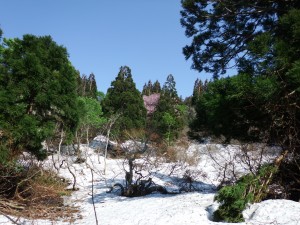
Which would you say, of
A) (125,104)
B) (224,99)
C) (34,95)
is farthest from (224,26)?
(125,104)

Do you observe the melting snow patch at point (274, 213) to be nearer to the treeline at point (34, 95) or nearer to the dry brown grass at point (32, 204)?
the dry brown grass at point (32, 204)

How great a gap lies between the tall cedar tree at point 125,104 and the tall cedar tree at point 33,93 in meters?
13.2

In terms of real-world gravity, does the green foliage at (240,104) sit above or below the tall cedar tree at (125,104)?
below

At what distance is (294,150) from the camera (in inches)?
231

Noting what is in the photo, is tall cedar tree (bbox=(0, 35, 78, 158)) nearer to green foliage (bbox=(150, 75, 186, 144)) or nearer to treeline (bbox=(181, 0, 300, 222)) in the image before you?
treeline (bbox=(181, 0, 300, 222))

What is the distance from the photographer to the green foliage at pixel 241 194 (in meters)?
5.25

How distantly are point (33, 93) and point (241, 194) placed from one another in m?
5.39

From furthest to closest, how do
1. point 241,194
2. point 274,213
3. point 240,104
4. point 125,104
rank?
point 125,104 → point 240,104 → point 241,194 → point 274,213

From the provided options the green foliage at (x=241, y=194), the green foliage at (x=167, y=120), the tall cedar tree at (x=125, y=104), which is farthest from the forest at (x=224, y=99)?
the green foliage at (x=167, y=120)

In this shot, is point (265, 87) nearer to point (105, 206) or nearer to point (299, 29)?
point (299, 29)

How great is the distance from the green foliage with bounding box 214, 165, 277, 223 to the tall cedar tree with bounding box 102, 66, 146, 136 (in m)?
16.1

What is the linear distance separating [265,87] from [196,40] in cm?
274

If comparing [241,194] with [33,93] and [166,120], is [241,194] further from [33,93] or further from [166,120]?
[166,120]

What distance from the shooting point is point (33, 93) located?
25.6 feet
